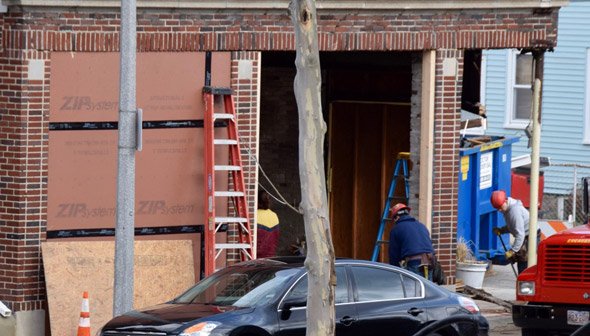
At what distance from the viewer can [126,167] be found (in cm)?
1490

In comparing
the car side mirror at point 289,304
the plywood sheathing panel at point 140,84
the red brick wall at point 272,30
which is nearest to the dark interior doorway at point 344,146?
the red brick wall at point 272,30

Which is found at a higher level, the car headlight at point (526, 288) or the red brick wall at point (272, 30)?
the red brick wall at point (272, 30)

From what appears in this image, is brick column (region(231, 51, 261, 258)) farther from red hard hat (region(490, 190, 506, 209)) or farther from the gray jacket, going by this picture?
the gray jacket

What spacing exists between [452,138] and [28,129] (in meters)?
6.15

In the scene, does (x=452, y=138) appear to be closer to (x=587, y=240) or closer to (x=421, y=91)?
(x=421, y=91)

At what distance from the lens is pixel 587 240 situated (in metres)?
15.5

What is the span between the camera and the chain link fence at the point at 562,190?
3153 cm

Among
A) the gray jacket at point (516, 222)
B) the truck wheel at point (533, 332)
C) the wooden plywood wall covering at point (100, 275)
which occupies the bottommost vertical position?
the truck wheel at point (533, 332)

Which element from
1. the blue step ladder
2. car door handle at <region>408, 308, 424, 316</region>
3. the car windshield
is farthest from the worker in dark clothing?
the car windshield

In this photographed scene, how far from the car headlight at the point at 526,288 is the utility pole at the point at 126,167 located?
176 inches

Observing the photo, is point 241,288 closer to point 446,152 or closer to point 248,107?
point 248,107

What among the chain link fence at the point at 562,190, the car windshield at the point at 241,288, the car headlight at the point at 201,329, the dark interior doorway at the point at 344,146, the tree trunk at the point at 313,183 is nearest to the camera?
the tree trunk at the point at 313,183

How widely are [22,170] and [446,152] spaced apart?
6137 millimetres

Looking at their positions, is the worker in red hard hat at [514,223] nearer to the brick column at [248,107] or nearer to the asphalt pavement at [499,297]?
the asphalt pavement at [499,297]
